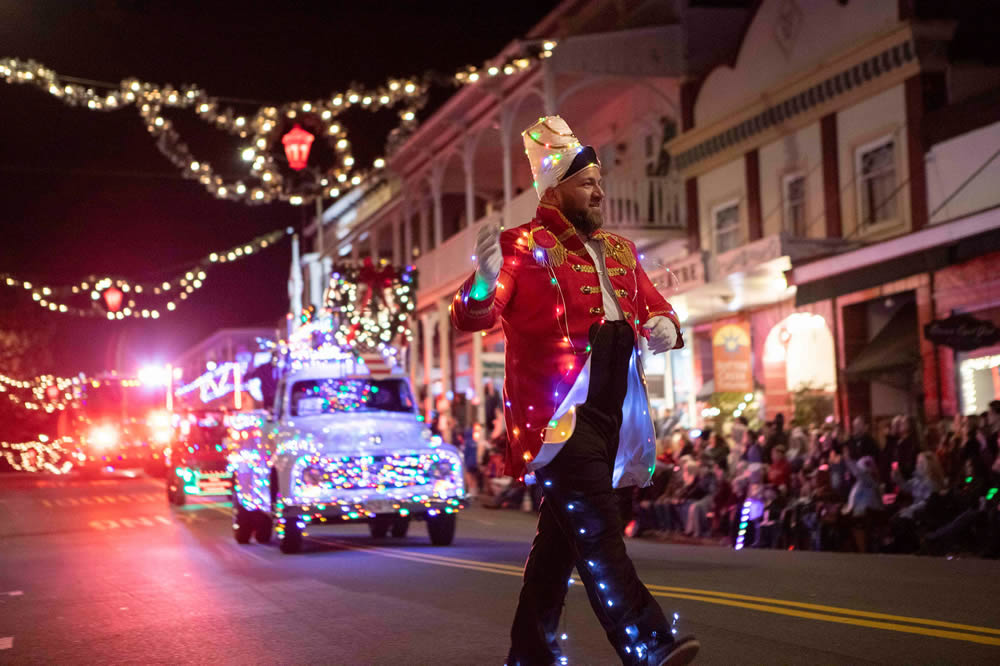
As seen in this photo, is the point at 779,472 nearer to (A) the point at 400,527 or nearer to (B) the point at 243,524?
(A) the point at 400,527

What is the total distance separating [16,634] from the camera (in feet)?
29.6

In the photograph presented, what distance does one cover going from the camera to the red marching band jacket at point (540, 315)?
17.8 feet

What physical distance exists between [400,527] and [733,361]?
1056 centimetres

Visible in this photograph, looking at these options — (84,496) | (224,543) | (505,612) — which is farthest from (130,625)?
(84,496)

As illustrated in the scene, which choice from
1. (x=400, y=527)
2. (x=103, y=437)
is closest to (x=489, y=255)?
(x=400, y=527)

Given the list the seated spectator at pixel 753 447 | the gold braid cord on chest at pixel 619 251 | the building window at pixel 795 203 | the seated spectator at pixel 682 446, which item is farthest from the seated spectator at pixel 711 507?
the gold braid cord on chest at pixel 619 251

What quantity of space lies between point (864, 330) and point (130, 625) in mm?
16573

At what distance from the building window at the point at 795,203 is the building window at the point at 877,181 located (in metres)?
1.79

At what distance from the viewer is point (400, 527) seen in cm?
1734

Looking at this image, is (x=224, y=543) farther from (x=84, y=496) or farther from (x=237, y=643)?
(x=84, y=496)

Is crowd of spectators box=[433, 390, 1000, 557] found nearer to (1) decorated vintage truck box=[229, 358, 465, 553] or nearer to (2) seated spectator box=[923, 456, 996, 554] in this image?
(2) seated spectator box=[923, 456, 996, 554]

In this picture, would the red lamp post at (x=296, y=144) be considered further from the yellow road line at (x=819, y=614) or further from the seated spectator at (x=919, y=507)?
the yellow road line at (x=819, y=614)

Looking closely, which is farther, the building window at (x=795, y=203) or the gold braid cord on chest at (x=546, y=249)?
the building window at (x=795, y=203)

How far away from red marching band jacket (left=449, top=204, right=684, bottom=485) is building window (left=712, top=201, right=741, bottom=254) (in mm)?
21670
